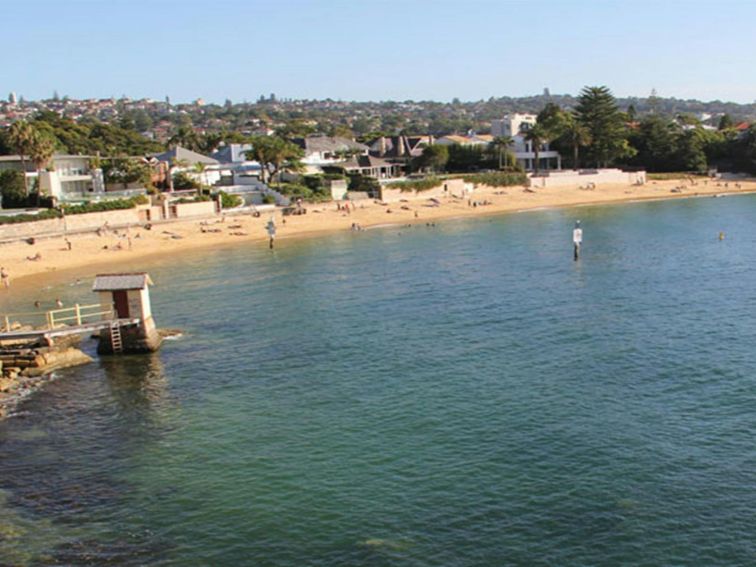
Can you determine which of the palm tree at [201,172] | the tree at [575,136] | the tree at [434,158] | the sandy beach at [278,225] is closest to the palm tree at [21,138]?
the sandy beach at [278,225]

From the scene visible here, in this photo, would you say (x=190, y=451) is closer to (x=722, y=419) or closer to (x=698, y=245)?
(x=722, y=419)

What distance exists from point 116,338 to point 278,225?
5196 centimetres

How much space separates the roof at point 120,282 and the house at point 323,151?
8167 centimetres

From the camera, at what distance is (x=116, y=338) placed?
132ft

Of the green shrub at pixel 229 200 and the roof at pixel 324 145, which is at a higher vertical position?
the roof at pixel 324 145

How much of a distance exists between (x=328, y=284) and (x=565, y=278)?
16.6 meters

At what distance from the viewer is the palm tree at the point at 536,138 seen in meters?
133

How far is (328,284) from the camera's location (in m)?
58.0

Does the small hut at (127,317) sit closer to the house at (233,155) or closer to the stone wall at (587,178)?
the house at (233,155)

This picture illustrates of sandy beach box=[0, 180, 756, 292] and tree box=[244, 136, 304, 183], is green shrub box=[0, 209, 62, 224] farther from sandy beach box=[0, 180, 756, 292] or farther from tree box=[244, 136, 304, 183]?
tree box=[244, 136, 304, 183]

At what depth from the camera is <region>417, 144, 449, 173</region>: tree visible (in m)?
134

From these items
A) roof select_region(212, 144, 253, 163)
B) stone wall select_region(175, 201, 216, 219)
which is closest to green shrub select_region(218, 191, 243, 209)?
stone wall select_region(175, 201, 216, 219)

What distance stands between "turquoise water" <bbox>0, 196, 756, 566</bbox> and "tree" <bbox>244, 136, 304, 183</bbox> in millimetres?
55774

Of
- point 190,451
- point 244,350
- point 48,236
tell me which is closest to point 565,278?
point 244,350
